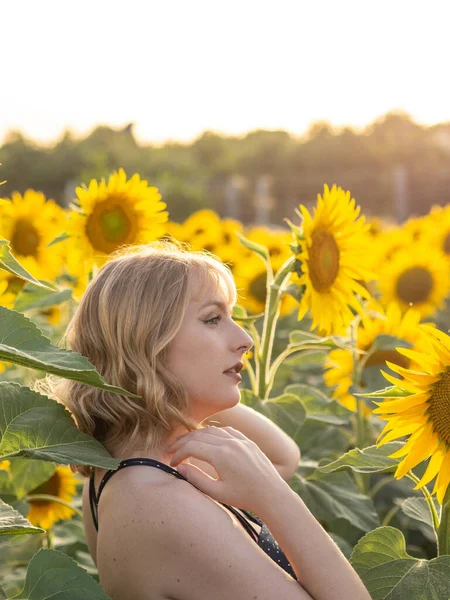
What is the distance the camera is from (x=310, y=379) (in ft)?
13.8

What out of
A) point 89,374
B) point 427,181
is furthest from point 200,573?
point 427,181

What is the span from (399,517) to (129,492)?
1589mm

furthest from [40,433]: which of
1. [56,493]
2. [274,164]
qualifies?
[274,164]

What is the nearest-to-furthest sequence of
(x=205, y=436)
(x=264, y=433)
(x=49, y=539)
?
1. (x=205, y=436)
2. (x=264, y=433)
3. (x=49, y=539)

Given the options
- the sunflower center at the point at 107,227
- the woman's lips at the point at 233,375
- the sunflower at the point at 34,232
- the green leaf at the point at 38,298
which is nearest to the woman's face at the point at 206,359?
the woman's lips at the point at 233,375

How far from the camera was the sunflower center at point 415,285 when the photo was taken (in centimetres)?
411

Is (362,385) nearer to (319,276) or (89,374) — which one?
(319,276)

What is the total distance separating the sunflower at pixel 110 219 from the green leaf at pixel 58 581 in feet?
5.22

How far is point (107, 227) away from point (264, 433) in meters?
1.08

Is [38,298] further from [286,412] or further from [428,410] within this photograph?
[428,410]

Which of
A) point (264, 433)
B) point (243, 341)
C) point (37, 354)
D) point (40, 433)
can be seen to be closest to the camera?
point (37, 354)

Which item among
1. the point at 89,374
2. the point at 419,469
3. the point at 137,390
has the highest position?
the point at 89,374

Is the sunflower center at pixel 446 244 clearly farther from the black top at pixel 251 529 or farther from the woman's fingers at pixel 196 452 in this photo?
the woman's fingers at pixel 196 452

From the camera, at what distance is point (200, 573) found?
1.47m
